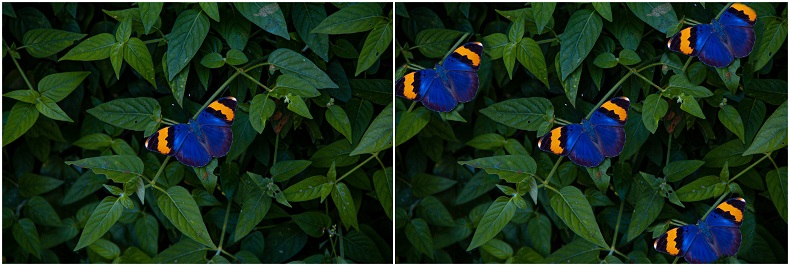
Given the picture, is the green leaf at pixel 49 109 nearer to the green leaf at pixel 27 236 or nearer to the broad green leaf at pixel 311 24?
the green leaf at pixel 27 236

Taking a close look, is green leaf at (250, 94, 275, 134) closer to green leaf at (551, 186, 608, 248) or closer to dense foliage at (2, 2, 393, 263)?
dense foliage at (2, 2, 393, 263)

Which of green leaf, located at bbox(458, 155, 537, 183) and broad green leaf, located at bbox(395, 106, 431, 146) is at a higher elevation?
broad green leaf, located at bbox(395, 106, 431, 146)

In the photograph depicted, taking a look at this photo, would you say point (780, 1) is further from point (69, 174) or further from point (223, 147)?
point (69, 174)

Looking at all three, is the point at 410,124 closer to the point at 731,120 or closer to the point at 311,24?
the point at 311,24

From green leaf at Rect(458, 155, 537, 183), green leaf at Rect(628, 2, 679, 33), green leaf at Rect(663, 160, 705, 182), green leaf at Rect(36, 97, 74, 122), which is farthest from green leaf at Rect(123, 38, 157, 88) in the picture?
green leaf at Rect(663, 160, 705, 182)

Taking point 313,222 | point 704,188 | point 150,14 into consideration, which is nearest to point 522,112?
point 704,188

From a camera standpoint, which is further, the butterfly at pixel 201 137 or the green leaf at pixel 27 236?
the green leaf at pixel 27 236

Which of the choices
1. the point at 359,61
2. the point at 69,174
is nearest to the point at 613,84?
the point at 359,61

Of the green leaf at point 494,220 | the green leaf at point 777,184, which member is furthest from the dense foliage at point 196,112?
the green leaf at point 777,184
